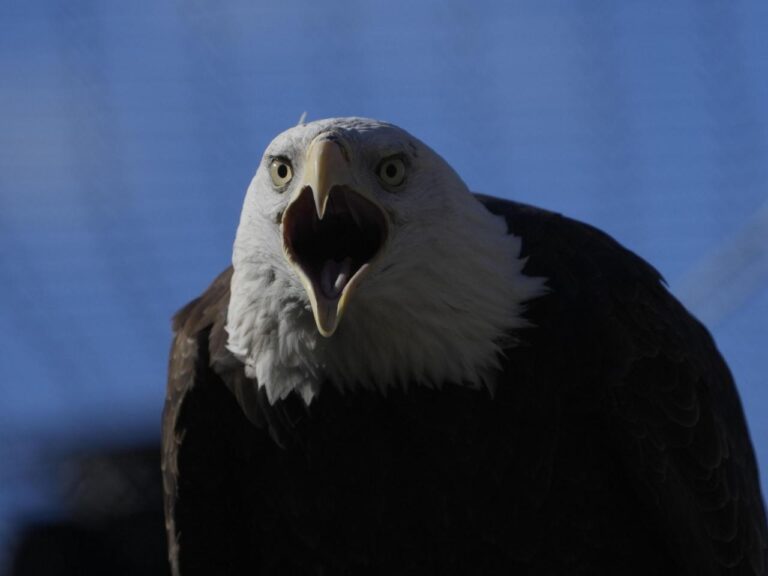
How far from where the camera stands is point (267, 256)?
359 cm

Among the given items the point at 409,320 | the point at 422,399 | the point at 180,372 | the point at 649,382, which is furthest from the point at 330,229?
the point at 649,382

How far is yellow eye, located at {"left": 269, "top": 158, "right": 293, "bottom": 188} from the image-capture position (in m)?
3.63

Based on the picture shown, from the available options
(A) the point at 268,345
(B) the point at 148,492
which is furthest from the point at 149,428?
(A) the point at 268,345

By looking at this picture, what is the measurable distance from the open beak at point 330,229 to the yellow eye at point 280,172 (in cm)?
10

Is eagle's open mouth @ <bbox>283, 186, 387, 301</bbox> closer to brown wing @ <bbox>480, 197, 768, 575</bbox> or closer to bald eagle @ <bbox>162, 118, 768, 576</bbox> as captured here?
bald eagle @ <bbox>162, 118, 768, 576</bbox>

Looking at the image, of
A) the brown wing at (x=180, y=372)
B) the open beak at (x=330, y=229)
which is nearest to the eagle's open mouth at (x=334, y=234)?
the open beak at (x=330, y=229)

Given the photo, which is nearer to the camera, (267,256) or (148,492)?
(267,256)

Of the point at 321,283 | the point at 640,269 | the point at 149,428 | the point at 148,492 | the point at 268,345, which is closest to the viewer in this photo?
the point at 321,283

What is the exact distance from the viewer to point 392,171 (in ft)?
12.0

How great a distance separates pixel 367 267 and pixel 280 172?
1.21 feet

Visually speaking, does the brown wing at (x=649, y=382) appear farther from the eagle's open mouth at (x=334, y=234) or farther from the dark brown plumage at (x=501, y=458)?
the eagle's open mouth at (x=334, y=234)

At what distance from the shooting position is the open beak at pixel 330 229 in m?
3.40

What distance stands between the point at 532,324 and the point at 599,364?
0.19 meters

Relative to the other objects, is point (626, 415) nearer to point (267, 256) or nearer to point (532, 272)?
point (532, 272)
